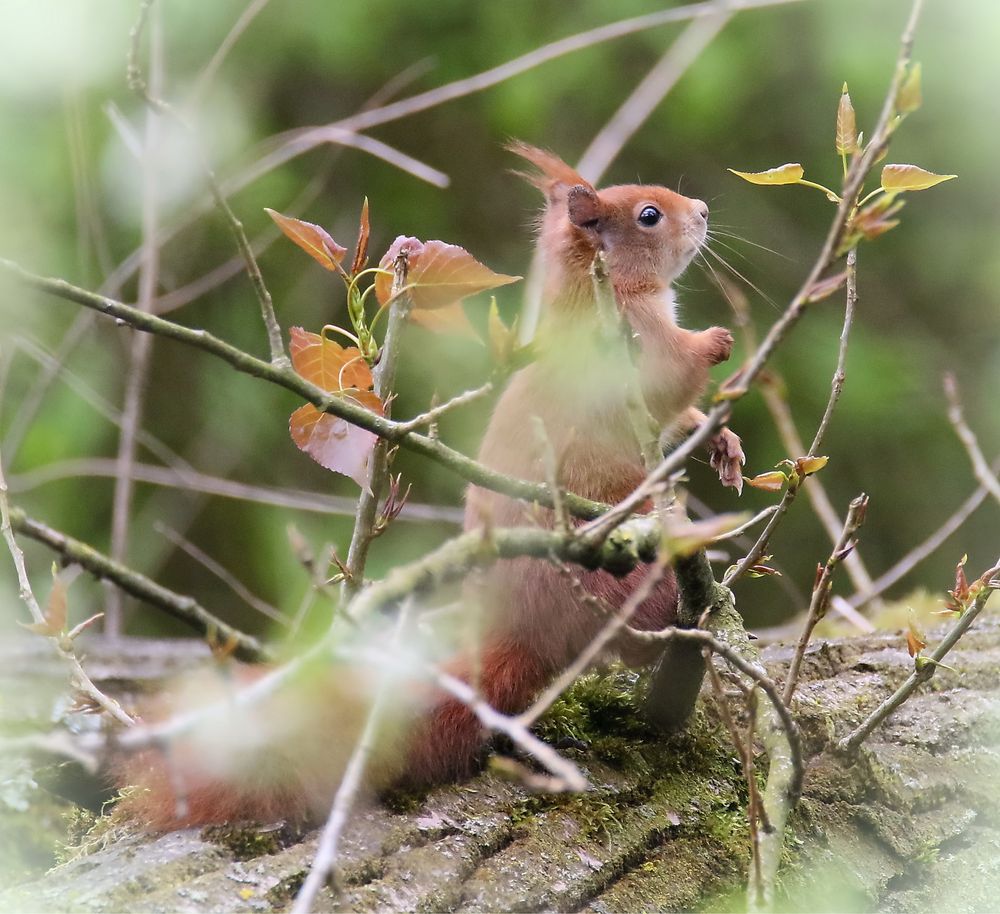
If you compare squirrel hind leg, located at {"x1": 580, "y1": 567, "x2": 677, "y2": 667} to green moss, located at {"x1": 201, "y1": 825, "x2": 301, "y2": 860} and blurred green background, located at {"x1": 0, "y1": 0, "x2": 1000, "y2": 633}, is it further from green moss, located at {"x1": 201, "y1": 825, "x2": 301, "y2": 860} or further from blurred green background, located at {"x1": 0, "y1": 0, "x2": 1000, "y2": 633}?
blurred green background, located at {"x1": 0, "y1": 0, "x2": 1000, "y2": 633}

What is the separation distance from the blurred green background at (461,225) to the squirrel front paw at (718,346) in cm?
116

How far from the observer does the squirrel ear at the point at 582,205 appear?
5.88 ft

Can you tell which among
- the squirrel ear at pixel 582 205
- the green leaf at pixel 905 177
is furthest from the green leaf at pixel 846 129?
the squirrel ear at pixel 582 205

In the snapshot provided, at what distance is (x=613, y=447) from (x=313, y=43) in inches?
84.9

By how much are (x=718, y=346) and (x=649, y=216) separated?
39 cm

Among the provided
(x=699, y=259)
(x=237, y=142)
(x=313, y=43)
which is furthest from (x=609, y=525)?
(x=313, y=43)

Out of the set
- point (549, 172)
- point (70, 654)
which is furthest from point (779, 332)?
point (549, 172)

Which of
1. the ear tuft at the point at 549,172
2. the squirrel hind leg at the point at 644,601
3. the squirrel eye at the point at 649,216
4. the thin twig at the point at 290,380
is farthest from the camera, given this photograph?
the squirrel eye at the point at 649,216

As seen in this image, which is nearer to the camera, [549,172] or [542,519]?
[542,519]

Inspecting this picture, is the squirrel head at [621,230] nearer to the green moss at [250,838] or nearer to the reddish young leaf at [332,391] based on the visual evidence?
the reddish young leaf at [332,391]

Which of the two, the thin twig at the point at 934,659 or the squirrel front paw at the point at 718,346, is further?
the squirrel front paw at the point at 718,346

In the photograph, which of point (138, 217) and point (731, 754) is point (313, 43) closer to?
point (138, 217)

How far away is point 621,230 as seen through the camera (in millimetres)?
1992

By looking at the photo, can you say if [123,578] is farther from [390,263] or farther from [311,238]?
[390,263]
